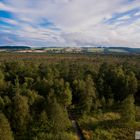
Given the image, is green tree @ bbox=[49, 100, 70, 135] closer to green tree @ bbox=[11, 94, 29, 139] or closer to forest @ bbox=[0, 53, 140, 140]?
forest @ bbox=[0, 53, 140, 140]

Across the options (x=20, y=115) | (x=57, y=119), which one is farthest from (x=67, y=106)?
(x=20, y=115)

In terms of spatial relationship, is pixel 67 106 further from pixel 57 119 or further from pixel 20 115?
pixel 20 115

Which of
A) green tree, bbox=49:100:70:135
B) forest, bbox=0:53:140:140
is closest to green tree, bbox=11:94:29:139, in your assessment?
forest, bbox=0:53:140:140

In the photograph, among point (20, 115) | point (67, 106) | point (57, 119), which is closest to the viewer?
point (57, 119)

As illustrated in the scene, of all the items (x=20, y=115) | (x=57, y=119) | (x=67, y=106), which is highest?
(x=20, y=115)

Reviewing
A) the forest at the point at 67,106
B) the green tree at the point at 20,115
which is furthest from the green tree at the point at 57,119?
the green tree at the point at 20,115

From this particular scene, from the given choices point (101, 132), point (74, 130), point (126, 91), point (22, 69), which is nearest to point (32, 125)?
point (74, 130)

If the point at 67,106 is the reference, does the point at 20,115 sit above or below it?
above

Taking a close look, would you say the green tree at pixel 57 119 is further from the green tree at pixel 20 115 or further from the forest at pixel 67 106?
the green tree at pixel 20 115
